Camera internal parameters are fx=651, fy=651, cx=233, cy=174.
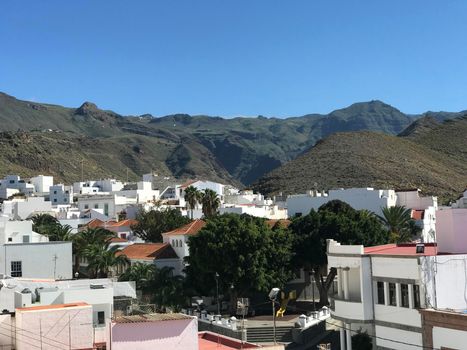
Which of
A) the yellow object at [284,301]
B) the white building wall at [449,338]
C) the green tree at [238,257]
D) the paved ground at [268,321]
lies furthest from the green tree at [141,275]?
the white building wall at [449,338]

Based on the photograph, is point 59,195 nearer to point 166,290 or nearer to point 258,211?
point 258,211

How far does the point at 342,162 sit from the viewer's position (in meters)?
146

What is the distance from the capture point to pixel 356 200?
75188 mm

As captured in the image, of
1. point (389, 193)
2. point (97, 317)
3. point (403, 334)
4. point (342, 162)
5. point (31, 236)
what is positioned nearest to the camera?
point (403, 334)

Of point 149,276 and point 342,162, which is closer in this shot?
point 149,276

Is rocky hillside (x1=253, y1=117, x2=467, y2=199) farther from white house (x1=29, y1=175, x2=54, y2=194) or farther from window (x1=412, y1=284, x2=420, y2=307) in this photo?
window (x1=412, y1=284, x2=420, y2=307)

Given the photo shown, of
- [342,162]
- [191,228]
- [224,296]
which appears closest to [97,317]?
[224,296]

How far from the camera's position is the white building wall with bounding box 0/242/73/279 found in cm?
4409

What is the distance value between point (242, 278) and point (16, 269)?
15835 millimetres

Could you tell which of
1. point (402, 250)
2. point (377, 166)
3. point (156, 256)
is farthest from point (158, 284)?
point (377, 166)

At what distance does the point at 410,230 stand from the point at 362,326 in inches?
1402

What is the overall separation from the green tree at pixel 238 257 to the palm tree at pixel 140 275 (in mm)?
2961

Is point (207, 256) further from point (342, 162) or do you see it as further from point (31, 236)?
point (342, 162)

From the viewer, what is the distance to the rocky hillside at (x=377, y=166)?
131m
